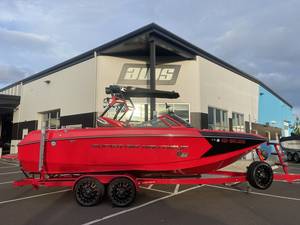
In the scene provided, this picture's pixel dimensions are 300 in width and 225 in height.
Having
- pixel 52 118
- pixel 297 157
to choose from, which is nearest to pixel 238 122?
pixel 297 157

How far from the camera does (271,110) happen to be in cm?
3428

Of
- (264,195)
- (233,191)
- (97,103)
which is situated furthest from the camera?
(97,103)

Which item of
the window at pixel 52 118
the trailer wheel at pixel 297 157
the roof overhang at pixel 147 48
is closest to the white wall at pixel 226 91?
the roof overhang at pixel 147 48

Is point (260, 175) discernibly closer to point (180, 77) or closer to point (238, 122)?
point (180, 77)

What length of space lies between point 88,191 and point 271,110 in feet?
105

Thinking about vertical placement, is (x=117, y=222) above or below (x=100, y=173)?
below

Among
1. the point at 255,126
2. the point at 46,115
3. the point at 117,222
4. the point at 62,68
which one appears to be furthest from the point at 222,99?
the point at 117,222

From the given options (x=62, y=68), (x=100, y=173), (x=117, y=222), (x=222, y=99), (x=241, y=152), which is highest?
(x=62, y=68)

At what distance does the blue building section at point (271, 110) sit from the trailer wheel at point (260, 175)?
24.3 metres

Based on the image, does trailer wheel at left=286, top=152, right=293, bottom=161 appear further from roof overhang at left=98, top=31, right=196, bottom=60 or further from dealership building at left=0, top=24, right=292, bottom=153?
roof overhang at left=98, top=31, right=196, bottom=60

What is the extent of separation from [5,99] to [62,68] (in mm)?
8867

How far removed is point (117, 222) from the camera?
532 centimetres

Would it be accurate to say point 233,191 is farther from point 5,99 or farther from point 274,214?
point 5,99

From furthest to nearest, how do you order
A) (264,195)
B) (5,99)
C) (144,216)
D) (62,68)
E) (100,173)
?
(5,99) < (62,68) < (264,195) < (100,173) < (144,216)
